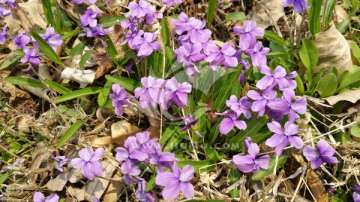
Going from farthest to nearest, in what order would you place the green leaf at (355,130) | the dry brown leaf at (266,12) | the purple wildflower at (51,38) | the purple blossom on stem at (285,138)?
the dry brown leaf at (266,12)
the purple wildflower at (51,38)
the green leaf at (355,130)
the purple blossom on stem at (285,138)

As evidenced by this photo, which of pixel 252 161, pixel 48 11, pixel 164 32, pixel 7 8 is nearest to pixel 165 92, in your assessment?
pixel 252 161

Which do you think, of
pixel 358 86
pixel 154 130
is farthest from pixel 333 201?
pixel 154 130

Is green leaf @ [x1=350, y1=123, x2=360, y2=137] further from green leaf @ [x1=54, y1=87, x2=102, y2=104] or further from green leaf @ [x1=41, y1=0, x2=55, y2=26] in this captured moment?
green leaf @ [x1=41, y1=0, x2=55, y2=26]

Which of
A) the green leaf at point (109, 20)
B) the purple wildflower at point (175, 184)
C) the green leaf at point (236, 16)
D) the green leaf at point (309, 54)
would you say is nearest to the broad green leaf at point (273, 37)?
the green leaf at point (309, 54)

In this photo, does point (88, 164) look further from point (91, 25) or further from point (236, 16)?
point (236, 16)

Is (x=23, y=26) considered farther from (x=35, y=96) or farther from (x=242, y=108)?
(x=242, y=108)

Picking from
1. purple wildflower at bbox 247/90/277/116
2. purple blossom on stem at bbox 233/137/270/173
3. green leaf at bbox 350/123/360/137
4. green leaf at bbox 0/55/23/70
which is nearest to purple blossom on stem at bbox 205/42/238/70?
purple wildflower at bbox 247/90/277/116

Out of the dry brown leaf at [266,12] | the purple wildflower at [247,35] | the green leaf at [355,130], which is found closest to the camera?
the purple wildflower at [247,35]

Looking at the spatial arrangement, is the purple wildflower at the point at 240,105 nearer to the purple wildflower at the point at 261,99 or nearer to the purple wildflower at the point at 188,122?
the purple wildflower at the point at 261,99
